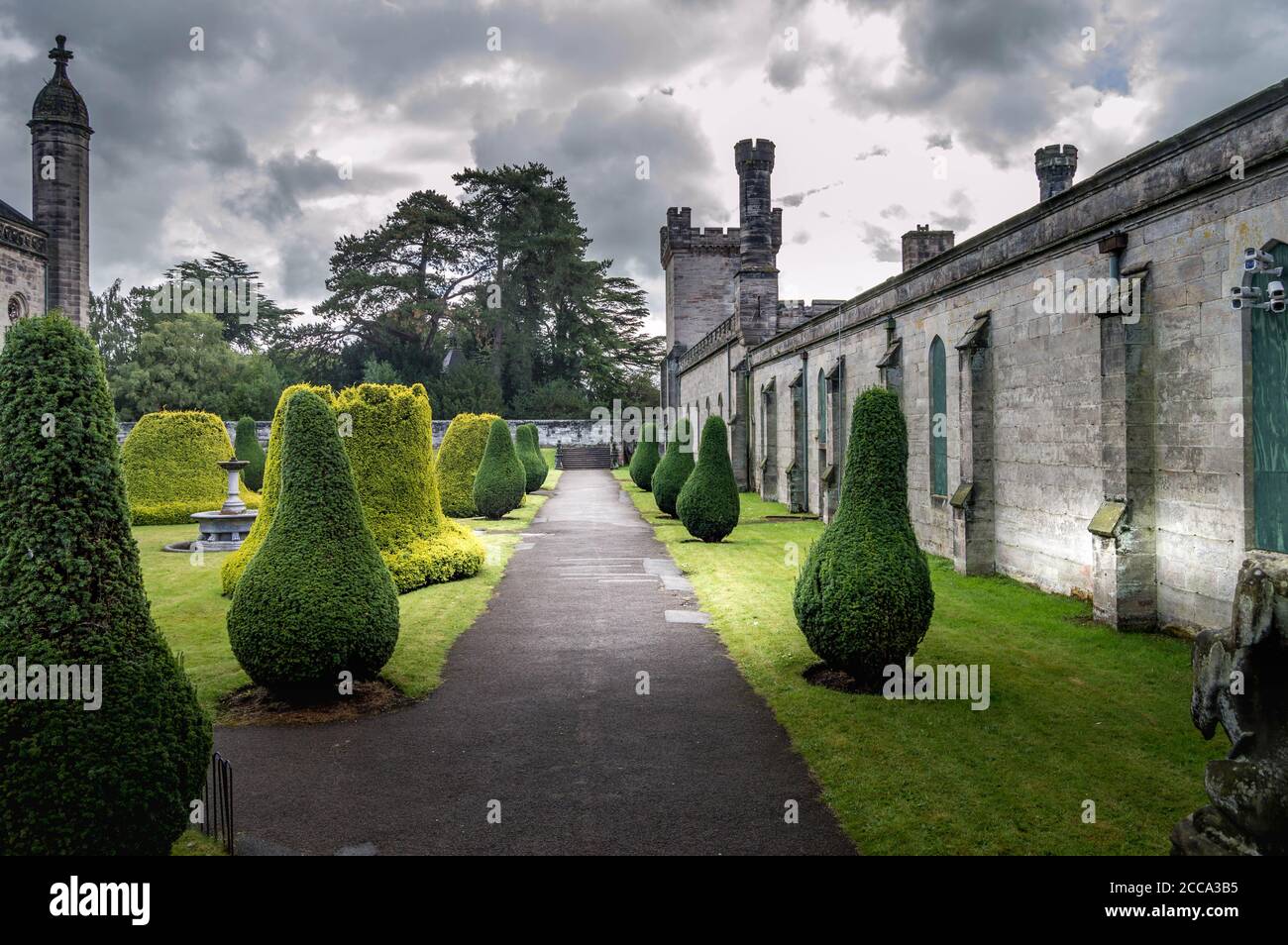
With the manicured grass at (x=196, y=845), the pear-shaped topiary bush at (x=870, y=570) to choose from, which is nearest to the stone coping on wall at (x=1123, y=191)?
the pear-shaped topiary bush at (x=870, y=570)

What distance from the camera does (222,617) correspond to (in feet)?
41.3

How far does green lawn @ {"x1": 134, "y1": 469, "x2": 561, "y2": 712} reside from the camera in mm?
9289

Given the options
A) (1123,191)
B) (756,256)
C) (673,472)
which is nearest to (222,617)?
(1123,191)

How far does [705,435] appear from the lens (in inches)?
772

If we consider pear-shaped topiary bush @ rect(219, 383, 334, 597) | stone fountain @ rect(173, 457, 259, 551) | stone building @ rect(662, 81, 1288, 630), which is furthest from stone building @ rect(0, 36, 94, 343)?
stone building @ rect(662, 81, 1288, 630)

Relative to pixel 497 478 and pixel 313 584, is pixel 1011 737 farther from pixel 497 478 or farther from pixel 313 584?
pixel 497 478

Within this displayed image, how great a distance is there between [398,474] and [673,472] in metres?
12.2

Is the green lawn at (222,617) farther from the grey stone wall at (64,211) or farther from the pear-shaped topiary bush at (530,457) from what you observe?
the grey stone wall at (64,211)

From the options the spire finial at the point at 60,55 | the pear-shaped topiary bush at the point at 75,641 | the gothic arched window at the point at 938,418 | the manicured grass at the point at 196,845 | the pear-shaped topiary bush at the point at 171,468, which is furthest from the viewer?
the spire finial at the point at 60,55

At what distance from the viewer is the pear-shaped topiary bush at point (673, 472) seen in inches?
982

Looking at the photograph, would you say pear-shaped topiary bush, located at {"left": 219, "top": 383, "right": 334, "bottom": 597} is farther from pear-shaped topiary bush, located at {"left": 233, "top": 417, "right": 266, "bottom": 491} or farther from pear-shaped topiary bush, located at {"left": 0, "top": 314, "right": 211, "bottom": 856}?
pear-shaped topiary bush, located at {"left": 233, "top": 417, "right": 266, "bottom": 491}

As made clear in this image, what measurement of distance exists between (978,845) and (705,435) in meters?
14.8

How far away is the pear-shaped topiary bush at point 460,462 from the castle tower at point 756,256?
41.2 ft
